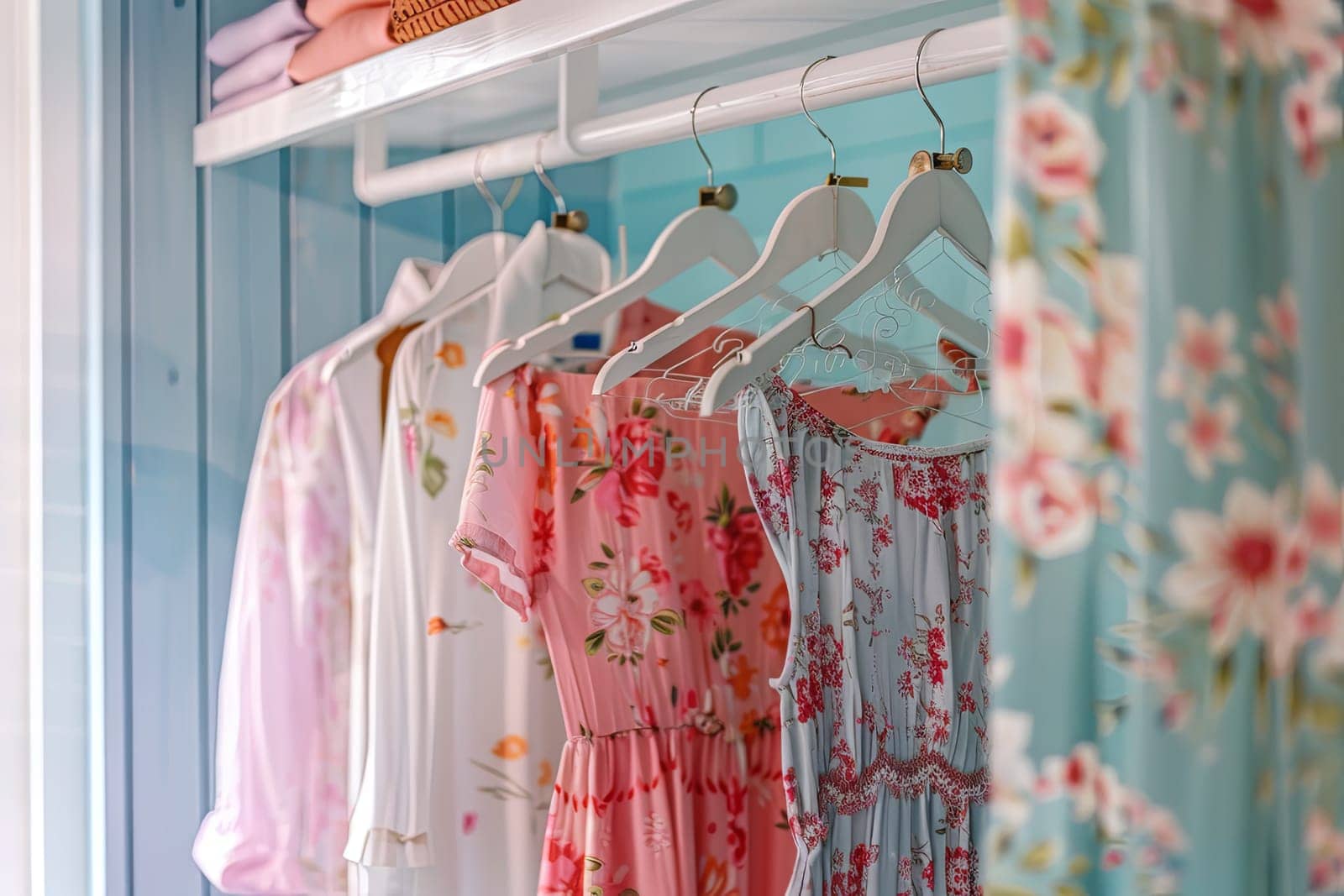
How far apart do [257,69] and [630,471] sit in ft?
2.46

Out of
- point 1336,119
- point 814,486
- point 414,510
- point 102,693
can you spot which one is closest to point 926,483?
point 814,486

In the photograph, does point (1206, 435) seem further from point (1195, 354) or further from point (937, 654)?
point (937, 654)

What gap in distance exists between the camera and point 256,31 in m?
1.57

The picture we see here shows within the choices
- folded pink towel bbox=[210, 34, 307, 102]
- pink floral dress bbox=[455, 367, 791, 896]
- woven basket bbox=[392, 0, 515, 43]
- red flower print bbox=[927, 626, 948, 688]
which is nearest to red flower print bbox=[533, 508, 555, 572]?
pink floral dress bbox=[455, 367, 791, 896]

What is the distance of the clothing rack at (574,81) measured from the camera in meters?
0.98

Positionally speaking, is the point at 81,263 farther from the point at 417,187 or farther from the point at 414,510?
the point at 414,510

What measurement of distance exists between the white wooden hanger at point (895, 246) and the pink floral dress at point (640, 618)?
0.83 feet

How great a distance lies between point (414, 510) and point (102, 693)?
23.5 inches

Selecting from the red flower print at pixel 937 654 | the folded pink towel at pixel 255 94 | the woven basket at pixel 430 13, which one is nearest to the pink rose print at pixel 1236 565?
the red flower print at pixel 937 654

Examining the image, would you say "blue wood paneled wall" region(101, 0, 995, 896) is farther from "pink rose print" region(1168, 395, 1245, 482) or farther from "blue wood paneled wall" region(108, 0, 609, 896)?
"pink rose print" region(1168, 395, 1245, 482)

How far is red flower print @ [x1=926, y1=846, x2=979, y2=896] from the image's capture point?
1.10 metres

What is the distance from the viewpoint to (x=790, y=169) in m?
1.69

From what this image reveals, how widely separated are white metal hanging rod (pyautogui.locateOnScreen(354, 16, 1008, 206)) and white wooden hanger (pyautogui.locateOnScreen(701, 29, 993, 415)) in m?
0.05

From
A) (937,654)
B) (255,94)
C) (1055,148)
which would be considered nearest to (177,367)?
(255,94)
